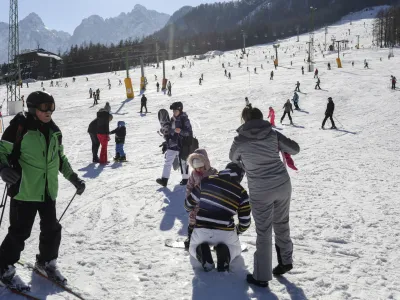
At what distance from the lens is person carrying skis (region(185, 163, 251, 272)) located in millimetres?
3365

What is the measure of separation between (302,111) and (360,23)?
13059 centimetres

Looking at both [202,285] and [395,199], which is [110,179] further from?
[395,199]

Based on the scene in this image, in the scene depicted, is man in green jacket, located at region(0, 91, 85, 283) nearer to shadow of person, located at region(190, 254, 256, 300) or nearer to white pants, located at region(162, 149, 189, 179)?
shadow of person, located at region(190, 254, 256, 300)

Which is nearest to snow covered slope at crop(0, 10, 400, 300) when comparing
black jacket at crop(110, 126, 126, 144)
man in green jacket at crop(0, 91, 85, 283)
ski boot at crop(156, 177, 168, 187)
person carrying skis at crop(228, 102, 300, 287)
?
ski boot at crop(156, 177, 168, 187)

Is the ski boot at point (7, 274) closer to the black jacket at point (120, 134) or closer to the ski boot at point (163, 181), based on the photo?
the ski boot at point (163, 181)

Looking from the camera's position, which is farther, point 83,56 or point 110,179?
point 83,56

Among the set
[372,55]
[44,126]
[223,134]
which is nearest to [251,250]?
[44,126]

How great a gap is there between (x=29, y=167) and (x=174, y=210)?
2976 millimetres

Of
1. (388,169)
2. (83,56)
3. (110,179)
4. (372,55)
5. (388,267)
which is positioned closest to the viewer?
(388,267)

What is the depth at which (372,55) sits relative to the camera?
58000 mm

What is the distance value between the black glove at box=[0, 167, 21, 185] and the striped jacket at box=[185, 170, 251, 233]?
1.60 metres

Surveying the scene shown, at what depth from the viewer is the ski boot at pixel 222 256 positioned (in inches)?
135

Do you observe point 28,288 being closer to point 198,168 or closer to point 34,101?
point 34,101

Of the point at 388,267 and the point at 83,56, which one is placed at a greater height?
the point at 83,56
